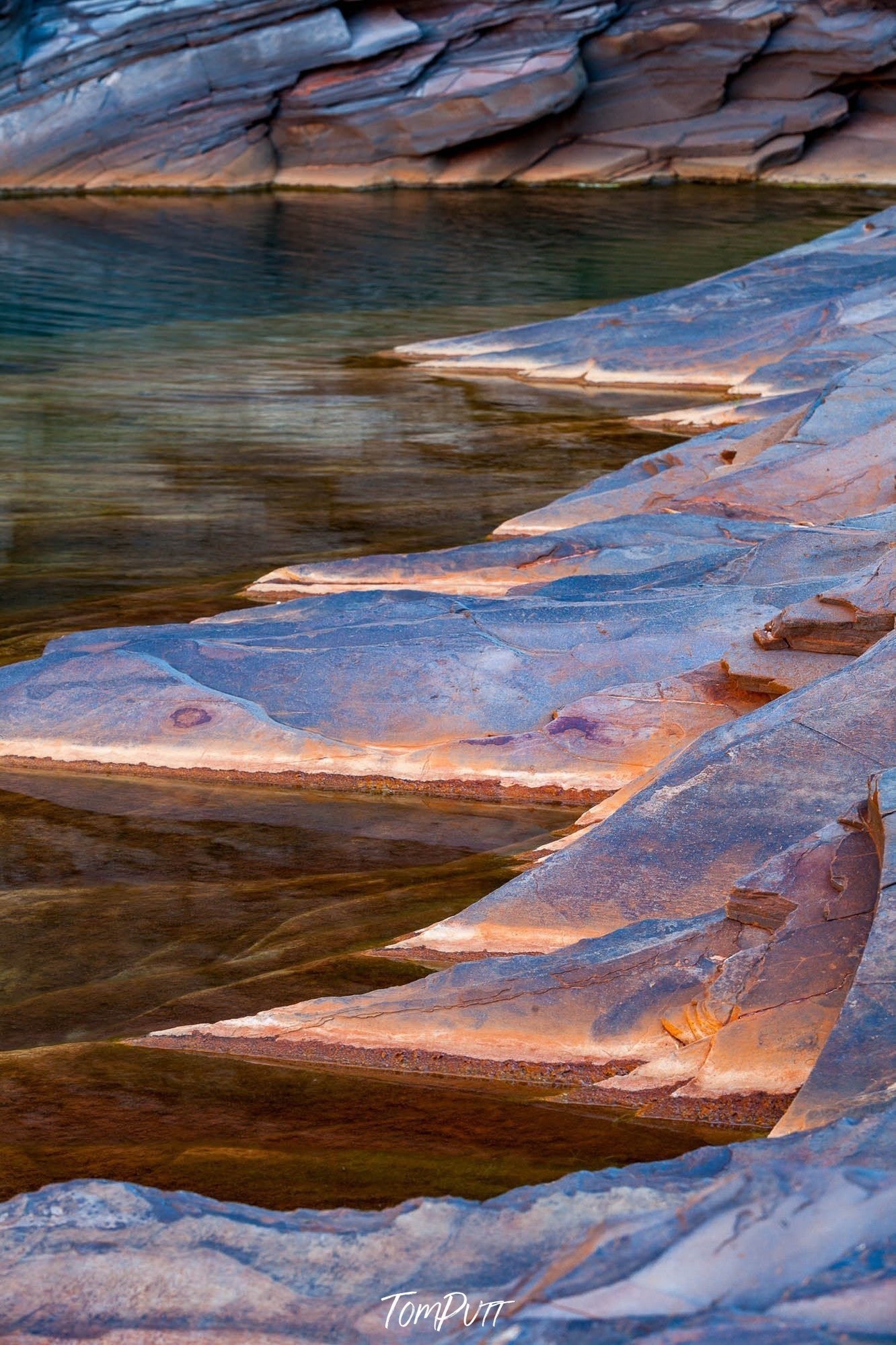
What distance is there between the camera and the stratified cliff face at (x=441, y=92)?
21359 millimetres

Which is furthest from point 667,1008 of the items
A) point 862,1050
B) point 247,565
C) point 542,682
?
point 247,565

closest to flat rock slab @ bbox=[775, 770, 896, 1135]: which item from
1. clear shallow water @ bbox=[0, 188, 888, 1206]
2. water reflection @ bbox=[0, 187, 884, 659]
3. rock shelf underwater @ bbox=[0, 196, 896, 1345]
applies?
rock shelf underwater @ bbox=[0, 196, 896, 1345]

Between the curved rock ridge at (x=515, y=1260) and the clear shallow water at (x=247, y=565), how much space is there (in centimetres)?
48

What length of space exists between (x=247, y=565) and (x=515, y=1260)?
5560mm

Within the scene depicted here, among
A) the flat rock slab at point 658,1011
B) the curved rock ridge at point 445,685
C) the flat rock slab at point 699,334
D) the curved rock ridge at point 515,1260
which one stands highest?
the curved rock ridge at point 515,1260

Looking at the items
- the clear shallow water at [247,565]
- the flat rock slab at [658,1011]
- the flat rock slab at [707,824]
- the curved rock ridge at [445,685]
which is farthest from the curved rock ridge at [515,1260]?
the curved rock ridge at [445,685]

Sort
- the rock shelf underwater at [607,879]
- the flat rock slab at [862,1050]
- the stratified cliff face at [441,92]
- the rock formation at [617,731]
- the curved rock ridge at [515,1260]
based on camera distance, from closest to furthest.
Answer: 1. the curved rock ridge at [515,1260]
2. the rock shelf underwater at [607,879]
3. the flat rock slab at [862,1050]
4. the rock formation at [617,731]
5. the stratified cliff face at [441,92]

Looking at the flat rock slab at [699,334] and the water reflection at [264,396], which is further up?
the water reflection at [264,396]

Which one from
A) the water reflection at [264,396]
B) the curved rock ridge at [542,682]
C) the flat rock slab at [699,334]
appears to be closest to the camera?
the curved rock ridge at [542,682]

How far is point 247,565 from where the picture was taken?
723 centimetres

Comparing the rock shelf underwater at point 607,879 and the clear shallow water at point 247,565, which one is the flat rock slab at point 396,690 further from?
the clear shallow water at point 247,565

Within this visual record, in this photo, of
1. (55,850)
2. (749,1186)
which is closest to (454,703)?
(55,850)

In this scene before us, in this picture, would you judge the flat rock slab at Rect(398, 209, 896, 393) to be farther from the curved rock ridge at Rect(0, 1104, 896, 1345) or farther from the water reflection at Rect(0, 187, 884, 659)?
the curved rock ridge at Rect(0, 1104, 896, 1345)

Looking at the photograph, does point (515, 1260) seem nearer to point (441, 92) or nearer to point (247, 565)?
point (247, 565)
